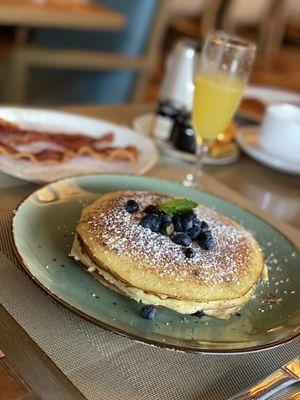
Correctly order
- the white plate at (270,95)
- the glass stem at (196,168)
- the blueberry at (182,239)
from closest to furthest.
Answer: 1. the blueberry at (182,239)
2. the glass stem at (196,168)
3. the white plate at (270,95)

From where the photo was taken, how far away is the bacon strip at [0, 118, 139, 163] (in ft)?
3.65

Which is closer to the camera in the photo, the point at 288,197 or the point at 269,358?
the point at 269,358

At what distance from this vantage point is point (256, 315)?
2.56 ft

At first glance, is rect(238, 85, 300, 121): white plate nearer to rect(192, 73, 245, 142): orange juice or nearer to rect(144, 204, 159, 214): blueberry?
rect(192, 73, 245, 142): orange juice

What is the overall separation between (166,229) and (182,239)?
27 mm

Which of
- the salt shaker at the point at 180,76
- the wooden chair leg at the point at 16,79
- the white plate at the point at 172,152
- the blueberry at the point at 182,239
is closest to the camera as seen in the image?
the blueberry at the point at 182,239

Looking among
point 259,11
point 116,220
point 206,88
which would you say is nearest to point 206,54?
point 206,88

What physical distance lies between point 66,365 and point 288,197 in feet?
2.52

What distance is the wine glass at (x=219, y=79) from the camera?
1145 millimetres

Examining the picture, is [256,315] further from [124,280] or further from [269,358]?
[124,280]

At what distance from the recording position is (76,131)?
1306 millimetres

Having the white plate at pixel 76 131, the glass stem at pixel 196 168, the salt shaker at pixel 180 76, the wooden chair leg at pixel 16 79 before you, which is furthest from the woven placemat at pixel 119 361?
the wooden chair leg at pixel 16 79

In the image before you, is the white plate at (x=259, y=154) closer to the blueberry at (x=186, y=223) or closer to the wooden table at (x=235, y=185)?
the wooden table at (x=235, y=185)

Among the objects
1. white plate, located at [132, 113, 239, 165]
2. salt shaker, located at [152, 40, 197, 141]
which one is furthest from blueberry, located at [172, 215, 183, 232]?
salt shaker, located at [152, 40, 197, 141]
